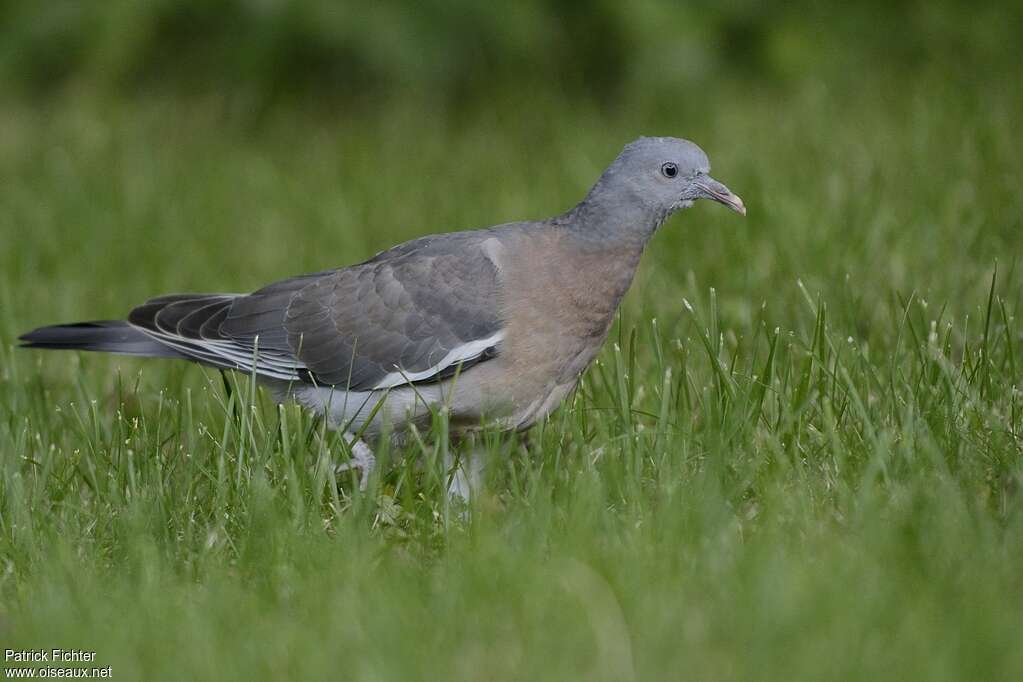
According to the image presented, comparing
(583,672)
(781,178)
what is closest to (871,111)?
(781,178)

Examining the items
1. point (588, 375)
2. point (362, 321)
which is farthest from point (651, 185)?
point (362, 321)

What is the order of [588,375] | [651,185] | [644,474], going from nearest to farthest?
[644,474], [651,185], [588,375]

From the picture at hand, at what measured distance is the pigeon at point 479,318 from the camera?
348 centimetres

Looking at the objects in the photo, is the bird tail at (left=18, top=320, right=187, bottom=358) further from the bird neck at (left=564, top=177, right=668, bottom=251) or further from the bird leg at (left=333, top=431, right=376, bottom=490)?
the bird neck at (left=564, top=177, right=668, bottom=251)

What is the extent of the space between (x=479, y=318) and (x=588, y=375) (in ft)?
1.88

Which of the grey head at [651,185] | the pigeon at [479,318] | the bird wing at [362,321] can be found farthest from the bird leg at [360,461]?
the grey head at [651,185]

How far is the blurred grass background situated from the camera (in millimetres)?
2469

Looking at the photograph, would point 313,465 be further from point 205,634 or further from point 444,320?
point 205,634

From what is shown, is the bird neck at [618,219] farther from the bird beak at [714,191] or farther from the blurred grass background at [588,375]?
the blurred grass background at [588,375]

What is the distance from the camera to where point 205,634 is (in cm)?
249

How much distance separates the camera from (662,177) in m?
3.54

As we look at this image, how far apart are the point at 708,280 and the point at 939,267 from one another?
812 millimetres

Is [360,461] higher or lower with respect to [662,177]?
lower

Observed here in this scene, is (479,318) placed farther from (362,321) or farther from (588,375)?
(588,375)
